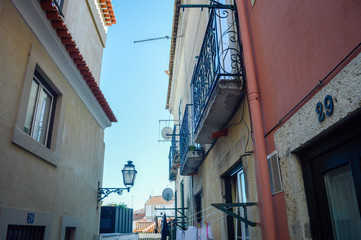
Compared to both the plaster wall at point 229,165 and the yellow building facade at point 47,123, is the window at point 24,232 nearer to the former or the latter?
the yellow building facade at point 47,123

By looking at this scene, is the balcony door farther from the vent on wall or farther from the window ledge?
the window ledge

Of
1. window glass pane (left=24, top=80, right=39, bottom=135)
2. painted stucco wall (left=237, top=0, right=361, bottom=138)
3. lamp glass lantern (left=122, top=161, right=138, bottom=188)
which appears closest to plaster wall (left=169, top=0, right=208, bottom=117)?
lamp glass lantern (left=122, top=161, right=138, bottom=188)

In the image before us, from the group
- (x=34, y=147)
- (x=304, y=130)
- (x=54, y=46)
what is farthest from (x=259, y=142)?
(x=54, y=46)

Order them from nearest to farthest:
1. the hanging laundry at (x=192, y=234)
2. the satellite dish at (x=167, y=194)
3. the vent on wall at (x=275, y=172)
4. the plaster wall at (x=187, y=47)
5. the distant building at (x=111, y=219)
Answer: the vent on wall at (x=275, y=172), the hanging laundry at (x=192, y=234), the plaster wall at (x=187, y=47), the distant building at (x=111, y=219), the satellite dish at (x=167, y=194)

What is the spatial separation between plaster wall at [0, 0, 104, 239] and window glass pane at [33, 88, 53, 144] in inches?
12.6

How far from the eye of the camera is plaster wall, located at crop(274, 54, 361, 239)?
6.97 feet

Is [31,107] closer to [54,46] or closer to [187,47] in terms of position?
[54,46]

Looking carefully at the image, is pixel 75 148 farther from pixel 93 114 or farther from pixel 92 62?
pixel 92 62

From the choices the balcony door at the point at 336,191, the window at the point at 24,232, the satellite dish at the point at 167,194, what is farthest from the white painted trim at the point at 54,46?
the satellite dish at the point at 167,194

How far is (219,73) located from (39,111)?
3.38 metres

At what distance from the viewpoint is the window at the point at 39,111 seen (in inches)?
205

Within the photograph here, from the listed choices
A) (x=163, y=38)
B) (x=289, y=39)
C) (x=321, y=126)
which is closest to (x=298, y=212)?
(x=321, y=126)

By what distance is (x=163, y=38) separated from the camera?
14531 millimetres

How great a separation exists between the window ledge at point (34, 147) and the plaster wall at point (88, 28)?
316 cm
